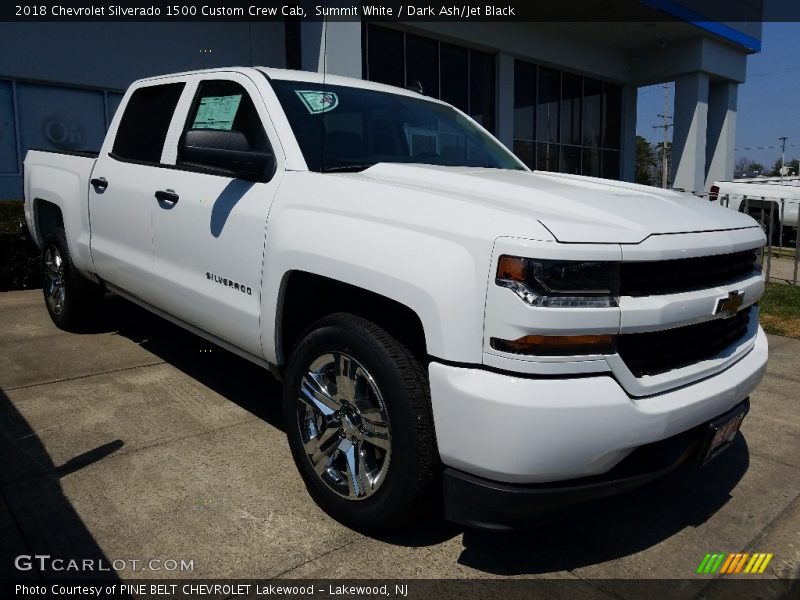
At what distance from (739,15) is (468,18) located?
36.3ft

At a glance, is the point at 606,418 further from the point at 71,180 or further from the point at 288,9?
the point at 288,9

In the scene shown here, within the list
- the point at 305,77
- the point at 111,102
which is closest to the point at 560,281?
the point at 305,77

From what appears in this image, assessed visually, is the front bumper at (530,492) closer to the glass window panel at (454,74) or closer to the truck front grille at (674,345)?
the truck front grille at (674,345)

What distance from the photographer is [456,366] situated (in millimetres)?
2281

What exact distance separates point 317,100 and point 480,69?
576 inches

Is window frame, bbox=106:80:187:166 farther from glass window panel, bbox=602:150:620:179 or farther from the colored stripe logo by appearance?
glass window panel, bbox=602:150:620:179

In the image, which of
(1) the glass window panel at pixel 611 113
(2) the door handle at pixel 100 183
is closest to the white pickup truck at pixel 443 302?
(2) the door handle at pixel 100 183

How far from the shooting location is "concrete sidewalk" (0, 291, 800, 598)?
2.66 m

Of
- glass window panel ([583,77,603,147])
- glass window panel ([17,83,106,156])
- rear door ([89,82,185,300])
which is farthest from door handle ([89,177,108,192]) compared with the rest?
glass window panel ([583,77,603,147])

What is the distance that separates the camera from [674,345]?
251 cm

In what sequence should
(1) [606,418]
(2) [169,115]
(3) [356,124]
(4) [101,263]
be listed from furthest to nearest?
(4) [101,263] → (2) [169,115] → (3) [356,124] → (1) [606,418]

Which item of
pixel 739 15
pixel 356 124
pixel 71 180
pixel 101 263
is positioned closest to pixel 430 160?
pixel 356 124

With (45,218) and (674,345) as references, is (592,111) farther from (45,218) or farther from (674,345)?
(674,345)

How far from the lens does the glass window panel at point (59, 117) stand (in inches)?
415
